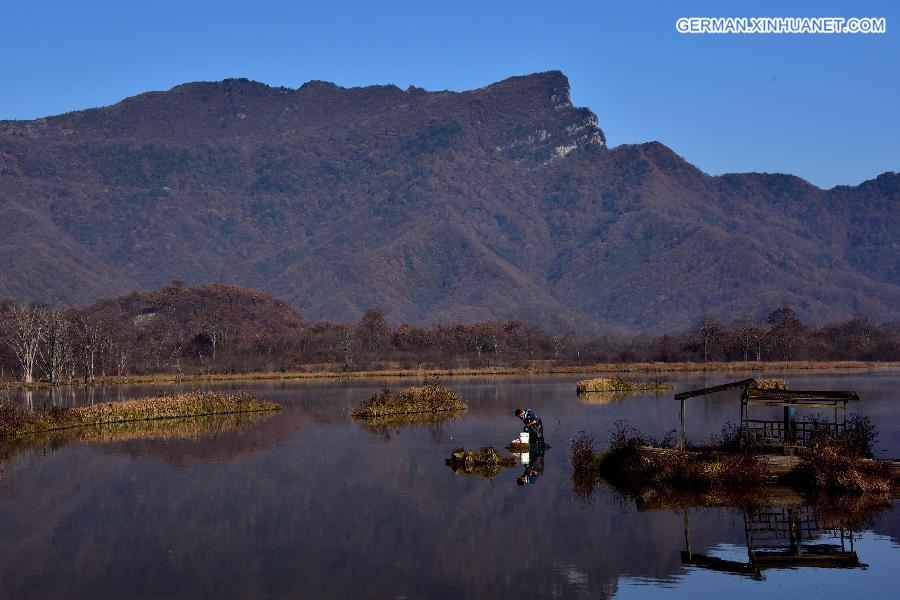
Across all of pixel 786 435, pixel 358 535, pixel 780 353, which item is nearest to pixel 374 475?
pixel 358 535

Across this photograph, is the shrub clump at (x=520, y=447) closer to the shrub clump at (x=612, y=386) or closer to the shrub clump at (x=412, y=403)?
the shrub clump at (x=412, y=403)

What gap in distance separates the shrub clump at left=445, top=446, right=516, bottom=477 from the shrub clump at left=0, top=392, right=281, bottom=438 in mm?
25055

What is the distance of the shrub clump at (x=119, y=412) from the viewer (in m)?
62.7

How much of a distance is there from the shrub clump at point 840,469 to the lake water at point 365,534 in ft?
4.65

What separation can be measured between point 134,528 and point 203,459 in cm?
1563

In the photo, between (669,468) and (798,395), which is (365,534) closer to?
(669,468)

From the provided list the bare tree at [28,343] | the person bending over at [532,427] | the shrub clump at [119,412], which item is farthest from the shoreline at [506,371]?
the person bending over at [532,427]

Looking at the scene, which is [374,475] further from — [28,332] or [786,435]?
[28,332]

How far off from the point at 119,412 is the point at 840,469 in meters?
44.3

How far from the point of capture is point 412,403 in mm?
77125

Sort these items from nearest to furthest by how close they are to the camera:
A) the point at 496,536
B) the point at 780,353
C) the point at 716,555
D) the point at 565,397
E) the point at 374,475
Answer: the point at 716,555 → the point at 496,536 → the point at 374,475 → the point at 565,397 → the point at 780,353

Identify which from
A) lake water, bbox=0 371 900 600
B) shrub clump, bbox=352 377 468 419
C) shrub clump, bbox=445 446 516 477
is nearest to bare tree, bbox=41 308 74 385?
shrub clump, bbox=352 377 468 419

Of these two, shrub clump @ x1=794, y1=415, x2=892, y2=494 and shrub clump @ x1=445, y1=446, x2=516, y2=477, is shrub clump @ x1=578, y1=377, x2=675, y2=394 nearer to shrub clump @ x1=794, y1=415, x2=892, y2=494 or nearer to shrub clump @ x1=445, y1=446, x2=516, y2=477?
shrub clump @ x1=445, y1=446, x2=516, y2=477

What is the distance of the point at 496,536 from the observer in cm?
3462
